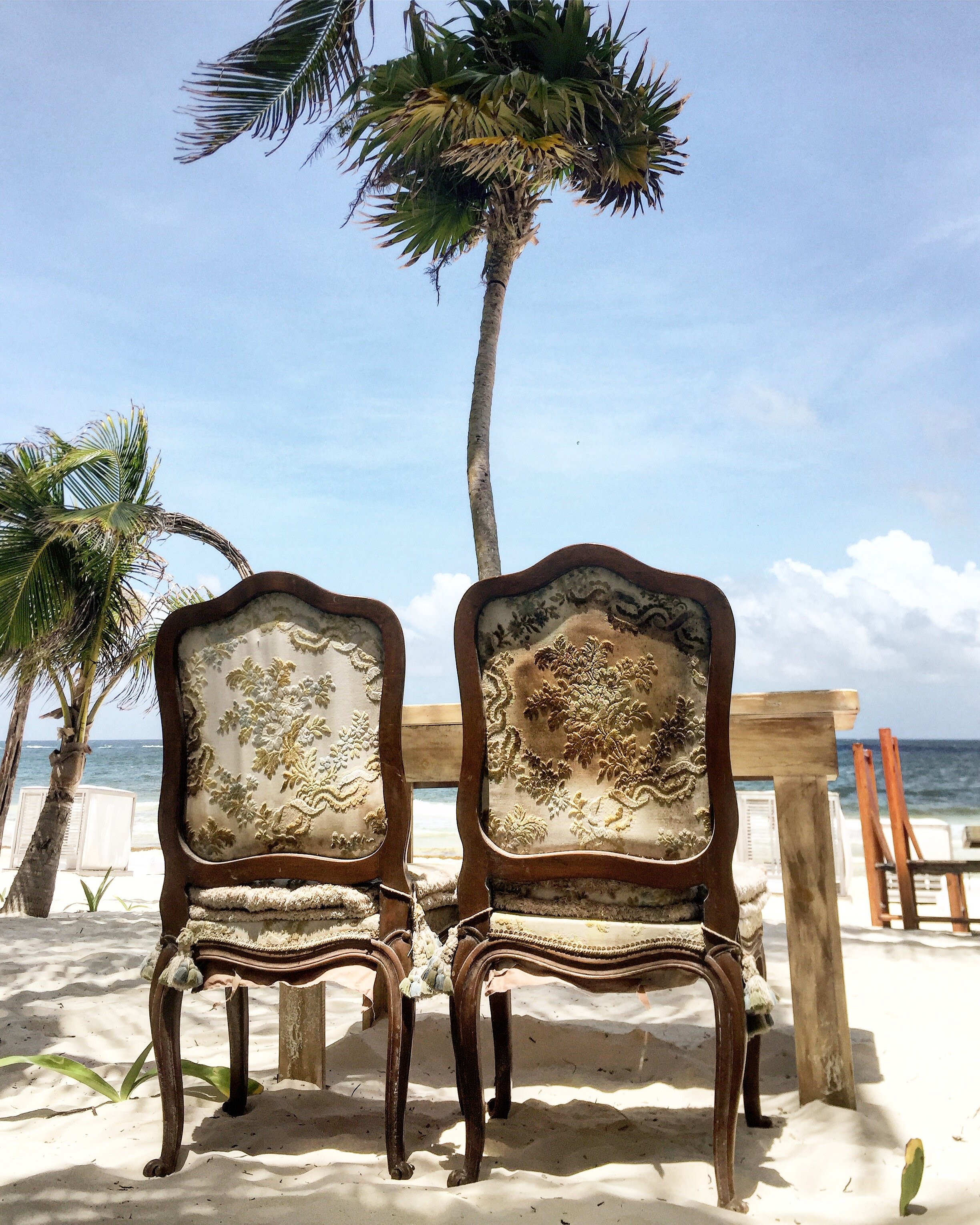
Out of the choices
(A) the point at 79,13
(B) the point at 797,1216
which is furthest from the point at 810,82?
(B) the point at 797,1216

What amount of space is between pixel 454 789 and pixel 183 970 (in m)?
12.2

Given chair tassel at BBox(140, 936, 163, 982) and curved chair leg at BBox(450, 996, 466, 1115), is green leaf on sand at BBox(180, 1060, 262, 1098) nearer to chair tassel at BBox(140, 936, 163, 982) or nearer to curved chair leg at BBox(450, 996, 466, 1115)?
chair tassel at BBox(140, 936, 163, 982)

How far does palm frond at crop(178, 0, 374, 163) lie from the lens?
19.2ft

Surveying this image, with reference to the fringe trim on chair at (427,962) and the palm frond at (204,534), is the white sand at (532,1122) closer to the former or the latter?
the fringe trim on chair at (427,962)

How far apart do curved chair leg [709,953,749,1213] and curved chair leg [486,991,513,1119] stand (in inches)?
24.6

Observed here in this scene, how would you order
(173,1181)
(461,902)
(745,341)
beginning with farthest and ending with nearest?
(745,341), (461,902), (173,1181)

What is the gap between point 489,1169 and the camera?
61.2 inches

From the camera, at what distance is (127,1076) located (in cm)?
192

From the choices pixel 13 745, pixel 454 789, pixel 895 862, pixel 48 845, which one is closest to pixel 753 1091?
pixel 895 862

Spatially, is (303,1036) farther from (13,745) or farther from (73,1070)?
(13,745)

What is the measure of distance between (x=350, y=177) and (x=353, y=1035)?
6035 millimetres

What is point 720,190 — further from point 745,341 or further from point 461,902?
point 745,341

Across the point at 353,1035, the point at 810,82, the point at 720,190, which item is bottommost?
the point at 353,1035

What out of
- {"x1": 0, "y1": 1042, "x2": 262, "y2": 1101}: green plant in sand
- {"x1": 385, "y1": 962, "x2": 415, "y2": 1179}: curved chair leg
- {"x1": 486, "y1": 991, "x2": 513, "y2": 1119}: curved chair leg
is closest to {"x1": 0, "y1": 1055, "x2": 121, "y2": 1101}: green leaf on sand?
{"x1": 0, "y1": 1042, "x2": 262, "y2": 1101}: green plant in sand
